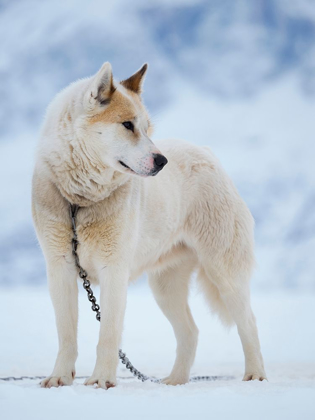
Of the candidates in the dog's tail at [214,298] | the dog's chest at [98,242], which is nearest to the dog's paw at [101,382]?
the dog's chest at [98,242]

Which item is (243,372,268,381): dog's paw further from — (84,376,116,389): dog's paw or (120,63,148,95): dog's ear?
(120,63,148,95): dog's ear

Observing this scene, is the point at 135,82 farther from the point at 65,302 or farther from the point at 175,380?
the point at 175,380

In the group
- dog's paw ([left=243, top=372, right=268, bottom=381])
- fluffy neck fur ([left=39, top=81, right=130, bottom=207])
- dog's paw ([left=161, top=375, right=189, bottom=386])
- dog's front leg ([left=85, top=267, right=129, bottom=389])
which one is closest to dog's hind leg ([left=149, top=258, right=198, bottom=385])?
dog's paw ([left=161, top=375, right=189, bottom=386])

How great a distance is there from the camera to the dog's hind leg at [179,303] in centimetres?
525

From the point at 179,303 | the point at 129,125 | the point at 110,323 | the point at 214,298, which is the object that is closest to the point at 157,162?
the point at 129,125

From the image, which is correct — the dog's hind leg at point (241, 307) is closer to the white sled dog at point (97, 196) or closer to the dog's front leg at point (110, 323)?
the white sled dog at point (97, 196)

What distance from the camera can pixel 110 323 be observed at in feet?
12.3

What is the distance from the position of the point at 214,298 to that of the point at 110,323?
67.8 inches

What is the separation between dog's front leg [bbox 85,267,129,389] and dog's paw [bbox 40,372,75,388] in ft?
0.65

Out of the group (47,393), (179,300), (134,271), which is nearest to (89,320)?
(179,300)

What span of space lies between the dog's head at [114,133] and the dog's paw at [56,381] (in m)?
1.45

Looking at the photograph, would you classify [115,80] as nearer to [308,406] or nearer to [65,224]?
[65,224]

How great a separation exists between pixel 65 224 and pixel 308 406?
202 centimetres

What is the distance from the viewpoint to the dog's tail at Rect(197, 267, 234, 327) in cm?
519
